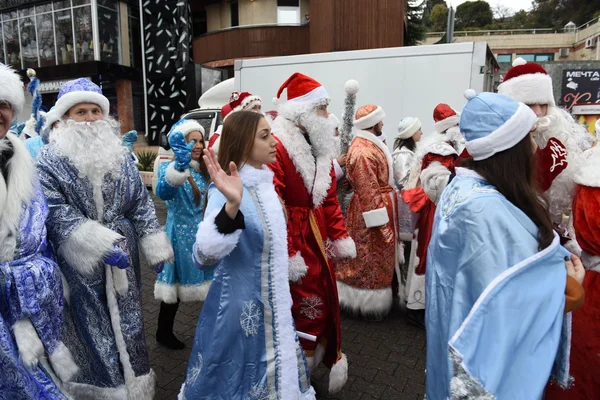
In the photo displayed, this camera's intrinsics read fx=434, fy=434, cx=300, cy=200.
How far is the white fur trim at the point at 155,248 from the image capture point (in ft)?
8.86

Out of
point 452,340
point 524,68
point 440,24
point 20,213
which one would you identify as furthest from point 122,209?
point 440,24

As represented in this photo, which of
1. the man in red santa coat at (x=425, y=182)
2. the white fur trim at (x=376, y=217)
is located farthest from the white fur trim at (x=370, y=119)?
the white fur trim at (x=376, y=217)

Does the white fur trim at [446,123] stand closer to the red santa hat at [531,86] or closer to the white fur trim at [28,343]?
the red santa hat at [531,86]

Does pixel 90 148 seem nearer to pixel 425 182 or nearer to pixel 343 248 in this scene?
pixel 343 248

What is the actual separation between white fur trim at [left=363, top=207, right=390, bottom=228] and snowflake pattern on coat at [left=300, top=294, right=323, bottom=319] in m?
1.46

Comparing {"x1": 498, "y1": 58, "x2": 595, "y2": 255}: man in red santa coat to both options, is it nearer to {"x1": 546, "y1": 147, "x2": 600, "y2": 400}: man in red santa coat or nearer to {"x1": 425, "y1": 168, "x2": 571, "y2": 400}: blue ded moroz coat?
{"x1": 546, "y1": 147, "x2": 600, "y2": 400}: man in red santa coat

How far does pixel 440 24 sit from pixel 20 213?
174 feet

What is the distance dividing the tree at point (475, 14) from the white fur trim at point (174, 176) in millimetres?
52371

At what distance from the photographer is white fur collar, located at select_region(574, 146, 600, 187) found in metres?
1.96

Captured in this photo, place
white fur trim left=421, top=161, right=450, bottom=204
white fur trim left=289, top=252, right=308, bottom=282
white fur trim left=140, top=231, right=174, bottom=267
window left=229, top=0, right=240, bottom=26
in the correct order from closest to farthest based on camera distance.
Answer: white fur trim left=289, top=252, right=308, bottom=282 < white fur trim left=140, top=231, right=174, bottom=267 < white fur trim left=421, top=161, right=450, bottom=204 < window left=229, top=0, right=240, bottom=26

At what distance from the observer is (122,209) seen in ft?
8.60

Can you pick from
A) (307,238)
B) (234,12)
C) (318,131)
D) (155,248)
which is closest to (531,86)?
(318,131)

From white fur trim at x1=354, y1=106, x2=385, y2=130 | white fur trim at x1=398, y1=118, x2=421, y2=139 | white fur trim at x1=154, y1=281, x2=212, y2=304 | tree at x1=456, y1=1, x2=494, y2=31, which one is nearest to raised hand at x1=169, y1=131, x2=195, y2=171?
white fur trim at x1=154, y1=281, x2=212, y2=304

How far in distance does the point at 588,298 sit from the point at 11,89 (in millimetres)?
2767
